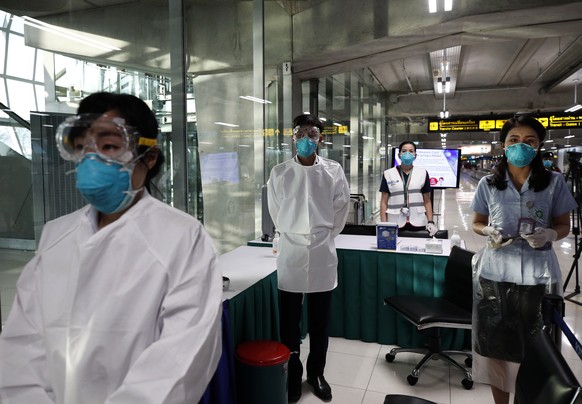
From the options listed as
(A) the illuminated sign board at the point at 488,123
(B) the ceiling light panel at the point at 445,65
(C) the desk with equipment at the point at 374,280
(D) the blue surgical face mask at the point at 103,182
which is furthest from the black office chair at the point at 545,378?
(A) the illuminated sign board at the point at 488,123

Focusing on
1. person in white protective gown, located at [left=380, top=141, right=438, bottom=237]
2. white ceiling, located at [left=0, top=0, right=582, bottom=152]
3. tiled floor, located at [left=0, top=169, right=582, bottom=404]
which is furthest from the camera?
person in white protective gown, located at [left=380, top=141, right=438, bottom=237]

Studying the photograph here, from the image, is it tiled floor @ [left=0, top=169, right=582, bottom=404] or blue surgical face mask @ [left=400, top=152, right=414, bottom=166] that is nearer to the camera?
tiled floor @ [left=0, top=169, right=582, bottom=404]

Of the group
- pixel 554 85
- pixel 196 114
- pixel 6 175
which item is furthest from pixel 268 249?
pixel 554 85

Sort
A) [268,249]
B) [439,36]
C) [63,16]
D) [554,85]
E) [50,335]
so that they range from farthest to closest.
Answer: [554,85] → [439,36] → [268,249] → [63,16] → [50,335]

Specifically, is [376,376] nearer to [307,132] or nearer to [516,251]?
[516,251]

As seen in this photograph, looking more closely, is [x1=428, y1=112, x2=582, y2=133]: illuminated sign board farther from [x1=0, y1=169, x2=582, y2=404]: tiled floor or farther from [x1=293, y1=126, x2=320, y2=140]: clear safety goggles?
[x1=293, y1=126, x2=320, y2=140]: clear safety goggles

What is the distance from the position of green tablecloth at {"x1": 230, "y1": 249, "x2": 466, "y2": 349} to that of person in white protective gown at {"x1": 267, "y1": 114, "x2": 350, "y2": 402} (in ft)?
2.96

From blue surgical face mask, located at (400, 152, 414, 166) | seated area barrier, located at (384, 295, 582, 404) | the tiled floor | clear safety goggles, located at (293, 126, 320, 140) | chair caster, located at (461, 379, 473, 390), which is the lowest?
the tiled floor

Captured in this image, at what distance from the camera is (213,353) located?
1104 mm

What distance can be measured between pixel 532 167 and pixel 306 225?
1.24m

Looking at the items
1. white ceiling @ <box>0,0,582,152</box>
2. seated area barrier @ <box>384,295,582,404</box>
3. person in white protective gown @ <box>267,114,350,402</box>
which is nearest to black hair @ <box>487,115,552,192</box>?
seated area barrier @ <box>384,295,582,404</box>

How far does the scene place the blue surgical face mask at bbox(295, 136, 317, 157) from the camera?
2578 millimetres

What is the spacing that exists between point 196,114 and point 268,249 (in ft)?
5.62

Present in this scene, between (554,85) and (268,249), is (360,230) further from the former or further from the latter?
(554,85)
